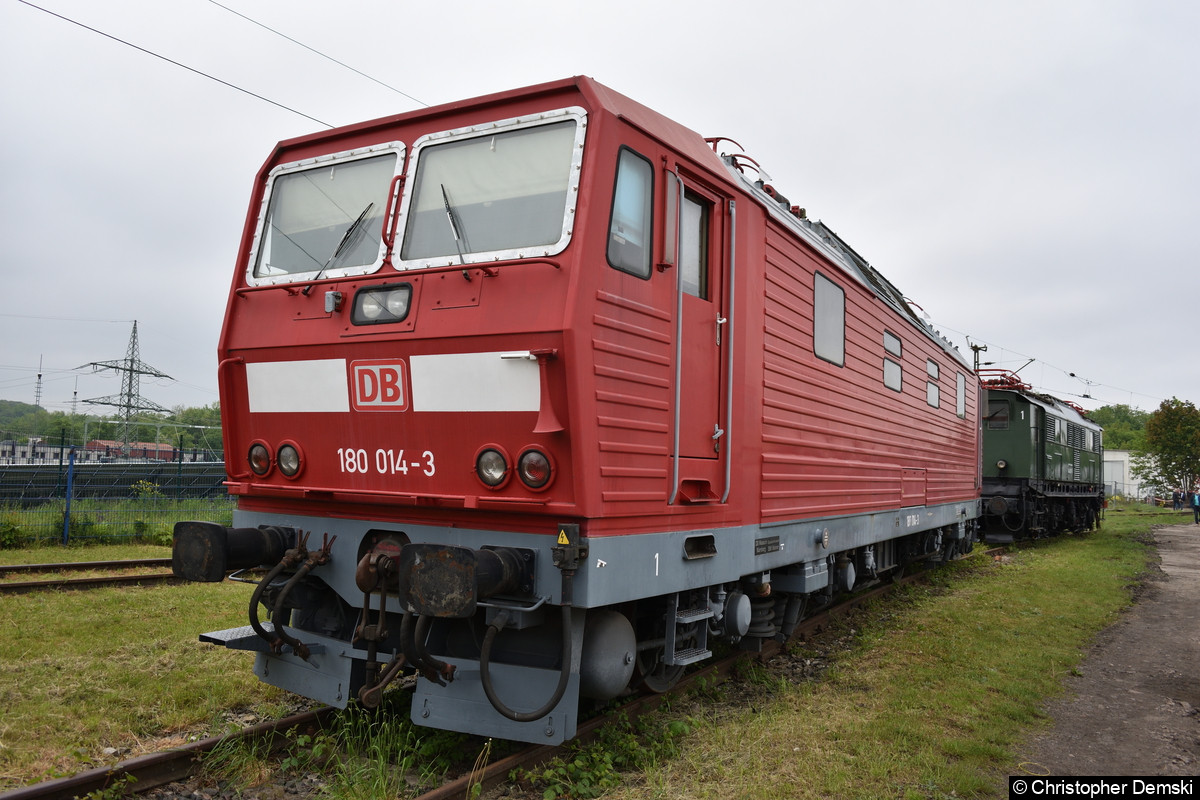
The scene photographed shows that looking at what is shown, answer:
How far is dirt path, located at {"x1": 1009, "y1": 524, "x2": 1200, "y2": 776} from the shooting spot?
5090 millimetres

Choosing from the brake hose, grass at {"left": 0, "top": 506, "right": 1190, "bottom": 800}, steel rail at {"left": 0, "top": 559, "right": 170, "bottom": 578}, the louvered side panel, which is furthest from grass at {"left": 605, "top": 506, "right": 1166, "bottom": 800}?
steel rail at {"left": 0, "top": 559, "right": 170, "bottom": 578}

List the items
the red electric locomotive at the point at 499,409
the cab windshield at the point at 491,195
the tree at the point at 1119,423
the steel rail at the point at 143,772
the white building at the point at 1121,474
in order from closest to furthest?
A: the steel rail at the point at 143,772, the red electric locomotive at the point at 499,409, the cab windshield at the point at 491,195, the white building at the point at 1121,474, the tree at the point at 1119,423

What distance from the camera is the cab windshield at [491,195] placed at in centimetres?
435

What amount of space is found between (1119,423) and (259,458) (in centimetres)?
11260

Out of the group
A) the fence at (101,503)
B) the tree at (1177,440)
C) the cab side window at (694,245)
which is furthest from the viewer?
the tree at (1177,440)

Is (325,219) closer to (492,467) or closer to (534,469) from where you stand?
(492,467)

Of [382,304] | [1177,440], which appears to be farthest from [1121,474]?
[382,304]

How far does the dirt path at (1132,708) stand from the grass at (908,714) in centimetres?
17

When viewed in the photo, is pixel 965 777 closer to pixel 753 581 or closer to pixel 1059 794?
pixel 1059 794

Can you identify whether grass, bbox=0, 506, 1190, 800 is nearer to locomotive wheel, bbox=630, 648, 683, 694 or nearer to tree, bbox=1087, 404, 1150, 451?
locomotive wheel, bbox=630, 648, 683, 694

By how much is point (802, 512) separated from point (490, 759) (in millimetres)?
3131

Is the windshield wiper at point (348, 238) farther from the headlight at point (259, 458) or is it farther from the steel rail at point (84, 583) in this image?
the steel rail at point (84, 583)

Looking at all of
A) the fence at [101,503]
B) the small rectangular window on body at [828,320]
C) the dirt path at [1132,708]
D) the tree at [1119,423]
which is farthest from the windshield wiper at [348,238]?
the tree at [1119,423]

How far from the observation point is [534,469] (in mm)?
4141
